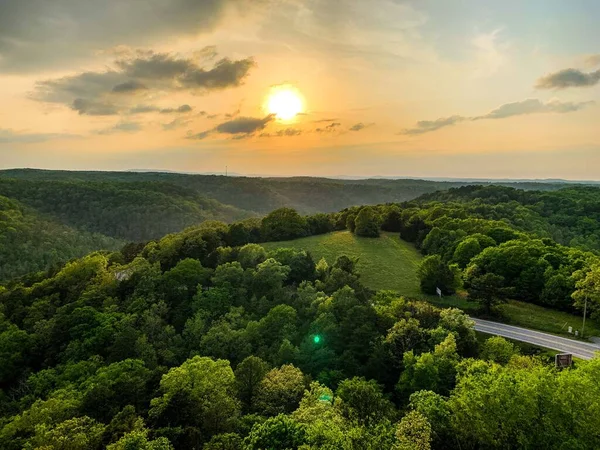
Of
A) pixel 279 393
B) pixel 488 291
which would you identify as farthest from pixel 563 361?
pixel 279 393

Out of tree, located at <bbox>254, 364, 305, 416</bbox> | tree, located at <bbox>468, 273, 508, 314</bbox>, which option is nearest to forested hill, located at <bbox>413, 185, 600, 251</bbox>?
tree, located at <bbox>468, 273, 508, 314</bbox>

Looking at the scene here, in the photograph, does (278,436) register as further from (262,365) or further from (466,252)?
(466,252)

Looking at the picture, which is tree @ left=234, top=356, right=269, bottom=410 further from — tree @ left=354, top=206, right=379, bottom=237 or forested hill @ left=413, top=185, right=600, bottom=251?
forested hill @ left=413, top=185, right=600, bottom=251

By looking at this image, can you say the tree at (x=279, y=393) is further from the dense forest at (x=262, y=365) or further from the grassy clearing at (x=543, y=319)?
the grassy clearing at (x=543, y=319)

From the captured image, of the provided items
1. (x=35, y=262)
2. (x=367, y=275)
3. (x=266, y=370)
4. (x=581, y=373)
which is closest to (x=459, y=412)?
(x=581, y=373)

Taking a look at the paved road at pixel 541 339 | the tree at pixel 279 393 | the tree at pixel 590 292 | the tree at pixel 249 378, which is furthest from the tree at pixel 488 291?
the tree at pixel 249 378

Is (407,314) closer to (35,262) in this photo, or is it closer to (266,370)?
(266,370)
